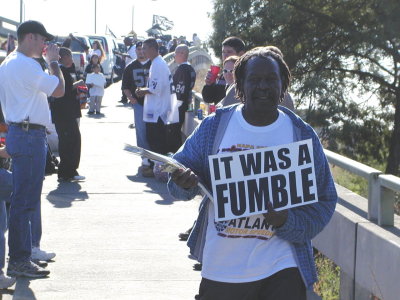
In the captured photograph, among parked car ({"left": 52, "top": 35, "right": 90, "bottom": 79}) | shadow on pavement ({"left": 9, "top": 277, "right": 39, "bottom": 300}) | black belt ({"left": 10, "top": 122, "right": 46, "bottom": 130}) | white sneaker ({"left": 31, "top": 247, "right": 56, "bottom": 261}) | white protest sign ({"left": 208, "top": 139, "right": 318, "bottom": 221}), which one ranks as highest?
white protest sign ({"left": 208, "top": 139, "right": 318, "bottom": 221})

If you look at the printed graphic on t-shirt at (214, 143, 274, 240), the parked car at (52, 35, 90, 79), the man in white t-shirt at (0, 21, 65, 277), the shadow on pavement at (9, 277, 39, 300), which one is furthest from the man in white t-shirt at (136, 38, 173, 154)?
the parked car at (52, 35, 90, 79)

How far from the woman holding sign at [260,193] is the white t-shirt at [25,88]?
3.36 m

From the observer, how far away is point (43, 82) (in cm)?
745

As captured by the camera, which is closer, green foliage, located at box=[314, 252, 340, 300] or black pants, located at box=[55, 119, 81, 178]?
green foliage, located at box=[314, 252, 340, 300]

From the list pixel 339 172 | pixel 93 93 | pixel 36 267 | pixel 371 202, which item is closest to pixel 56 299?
pixel 36 267

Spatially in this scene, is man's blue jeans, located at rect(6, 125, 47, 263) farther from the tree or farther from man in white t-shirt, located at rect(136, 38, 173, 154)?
the tree

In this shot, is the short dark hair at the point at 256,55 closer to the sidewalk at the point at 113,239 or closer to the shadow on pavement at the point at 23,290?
the sidewalk at the point at 113,239

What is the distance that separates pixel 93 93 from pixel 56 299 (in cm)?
1667

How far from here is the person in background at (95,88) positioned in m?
23.5

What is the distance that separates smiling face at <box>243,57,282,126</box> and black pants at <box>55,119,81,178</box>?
8787 mm

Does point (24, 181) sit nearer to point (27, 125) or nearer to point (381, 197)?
point (27, 125)

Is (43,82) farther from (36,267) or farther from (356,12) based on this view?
(356,12)

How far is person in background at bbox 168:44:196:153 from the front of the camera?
13.4 m

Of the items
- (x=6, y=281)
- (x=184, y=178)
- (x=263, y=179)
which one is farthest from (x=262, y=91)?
(x=6, y=281)
